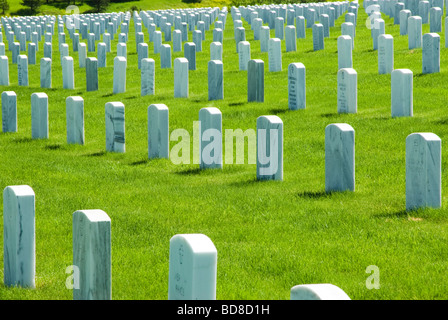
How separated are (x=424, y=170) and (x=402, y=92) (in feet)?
16.5

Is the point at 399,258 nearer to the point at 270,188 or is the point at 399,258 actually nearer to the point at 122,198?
the point at 270,188

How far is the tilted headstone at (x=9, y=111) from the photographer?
13.7 m

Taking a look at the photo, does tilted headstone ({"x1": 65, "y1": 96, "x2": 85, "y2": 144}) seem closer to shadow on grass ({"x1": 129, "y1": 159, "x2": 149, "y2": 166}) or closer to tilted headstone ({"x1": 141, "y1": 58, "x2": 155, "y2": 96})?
shadow on grass ({"x1": 129, "y1": 159, "x2": 149, "y2": 166})

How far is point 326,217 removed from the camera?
8023mm

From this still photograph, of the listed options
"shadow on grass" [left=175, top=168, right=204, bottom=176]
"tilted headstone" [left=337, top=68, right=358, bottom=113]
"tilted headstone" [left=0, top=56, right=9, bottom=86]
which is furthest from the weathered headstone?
"shadow on grass" [left=175, top=168, right=204, bottom=176]

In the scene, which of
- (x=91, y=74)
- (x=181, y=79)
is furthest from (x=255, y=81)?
(x=91, y=74)

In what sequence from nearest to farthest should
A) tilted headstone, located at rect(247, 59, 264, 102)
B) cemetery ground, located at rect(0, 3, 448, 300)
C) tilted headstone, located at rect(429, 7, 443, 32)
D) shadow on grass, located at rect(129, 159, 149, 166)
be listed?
1. cemetery ground, located at rect(0, 3, 448, 300)
2. shadow on grass, located at rect(129, 159, 149, 166)
3. tilted headstone, located at rect(247, 59, 264, 102)
4. tilted headstone, located at rect(429, 7, 443, 32)

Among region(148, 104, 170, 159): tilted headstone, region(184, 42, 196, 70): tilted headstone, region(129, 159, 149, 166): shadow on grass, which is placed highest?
region(148, 104, 170, 159): tilted headstone

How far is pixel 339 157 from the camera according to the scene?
29.1ft

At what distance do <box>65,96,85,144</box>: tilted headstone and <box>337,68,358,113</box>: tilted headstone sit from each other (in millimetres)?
4224

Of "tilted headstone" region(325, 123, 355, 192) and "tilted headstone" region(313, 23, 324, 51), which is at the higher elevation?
"tilted headstone" region(325, 123, 355, 192)

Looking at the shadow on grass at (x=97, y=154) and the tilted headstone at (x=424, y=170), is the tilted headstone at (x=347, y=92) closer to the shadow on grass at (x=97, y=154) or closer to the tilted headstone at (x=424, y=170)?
the shadow on grass at (x=97, y=154)

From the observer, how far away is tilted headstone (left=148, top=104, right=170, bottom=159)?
1112 cm

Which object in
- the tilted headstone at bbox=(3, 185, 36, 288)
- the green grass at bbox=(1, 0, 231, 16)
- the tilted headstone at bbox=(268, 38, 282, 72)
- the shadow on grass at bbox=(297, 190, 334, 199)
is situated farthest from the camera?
the green grass at bbox=(1, 0, 231, 16)
